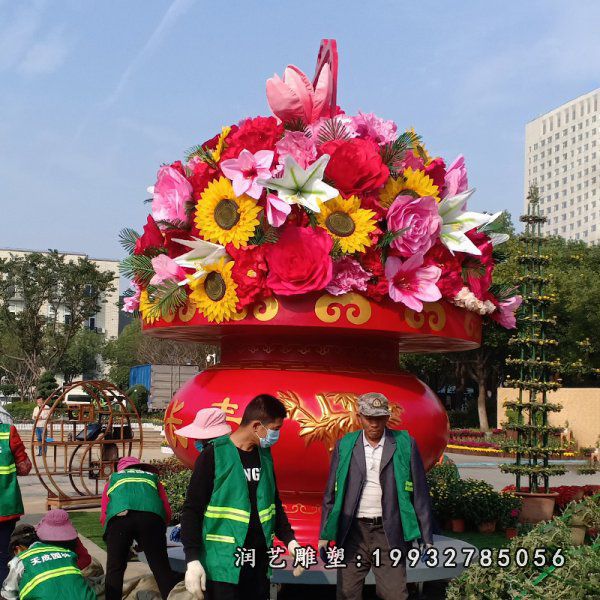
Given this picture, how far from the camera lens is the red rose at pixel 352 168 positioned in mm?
6629

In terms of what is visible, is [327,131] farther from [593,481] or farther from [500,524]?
[593,481]

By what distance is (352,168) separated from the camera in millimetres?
6633

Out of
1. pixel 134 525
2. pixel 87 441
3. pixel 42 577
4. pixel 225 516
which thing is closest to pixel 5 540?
pixel 134 525

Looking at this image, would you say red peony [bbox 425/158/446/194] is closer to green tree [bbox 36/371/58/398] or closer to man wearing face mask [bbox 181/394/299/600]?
man wearing face mask [bbox 181/394/299/600]

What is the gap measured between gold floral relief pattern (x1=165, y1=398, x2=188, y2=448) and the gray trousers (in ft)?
8.32

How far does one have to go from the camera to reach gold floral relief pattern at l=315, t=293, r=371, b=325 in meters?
6.52

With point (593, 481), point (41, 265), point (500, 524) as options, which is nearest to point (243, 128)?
point (500, 524)

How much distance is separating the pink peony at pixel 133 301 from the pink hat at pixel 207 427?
2.80 meters

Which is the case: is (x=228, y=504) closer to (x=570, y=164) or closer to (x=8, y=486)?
(x=8, y=486)

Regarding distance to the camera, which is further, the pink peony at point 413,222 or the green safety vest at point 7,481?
the pink peony at point 413,222

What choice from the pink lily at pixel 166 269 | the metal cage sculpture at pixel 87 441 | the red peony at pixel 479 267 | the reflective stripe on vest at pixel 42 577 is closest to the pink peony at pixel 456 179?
the red peony at pixel 479 267

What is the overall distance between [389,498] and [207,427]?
1.12 m

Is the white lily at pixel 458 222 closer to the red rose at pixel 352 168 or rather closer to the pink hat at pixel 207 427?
the red rose at pixel 352 168

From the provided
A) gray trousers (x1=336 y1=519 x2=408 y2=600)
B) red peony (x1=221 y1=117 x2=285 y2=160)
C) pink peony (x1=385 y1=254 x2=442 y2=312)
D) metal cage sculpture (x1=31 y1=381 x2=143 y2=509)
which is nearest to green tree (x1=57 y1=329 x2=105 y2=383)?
metal cage sculpture (x1=31 y1=381 x2=143 y2=509)
